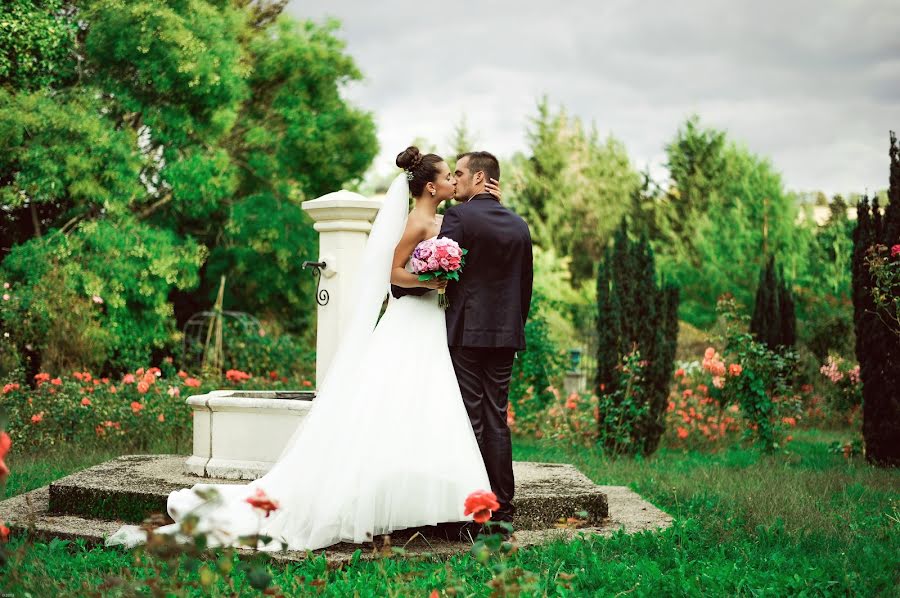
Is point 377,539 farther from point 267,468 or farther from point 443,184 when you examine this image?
point 443,184

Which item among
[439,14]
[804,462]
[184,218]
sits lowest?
[804,462]

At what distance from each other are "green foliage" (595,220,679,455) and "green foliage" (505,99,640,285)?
657 inches

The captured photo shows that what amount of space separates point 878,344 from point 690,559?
4780mm

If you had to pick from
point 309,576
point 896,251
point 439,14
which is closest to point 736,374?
point 896,251

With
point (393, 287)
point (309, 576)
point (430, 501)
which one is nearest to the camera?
point (309, 576)

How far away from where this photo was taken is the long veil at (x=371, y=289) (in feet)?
15.4

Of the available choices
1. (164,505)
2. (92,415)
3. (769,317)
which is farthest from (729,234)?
(164,505)

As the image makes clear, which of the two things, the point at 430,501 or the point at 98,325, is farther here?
the point at 98,325

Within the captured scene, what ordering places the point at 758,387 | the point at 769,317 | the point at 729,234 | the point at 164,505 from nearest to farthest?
the point at 164,505, the point at 758,387, the point at 769,317, the point at 729,234

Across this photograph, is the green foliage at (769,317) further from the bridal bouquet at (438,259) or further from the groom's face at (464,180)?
the bridal bouquet at (438,259)

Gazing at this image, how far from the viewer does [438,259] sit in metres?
4.31

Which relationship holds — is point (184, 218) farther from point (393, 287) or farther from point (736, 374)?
point (393, 287)

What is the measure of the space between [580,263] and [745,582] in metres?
23.4

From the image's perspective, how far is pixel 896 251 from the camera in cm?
562
